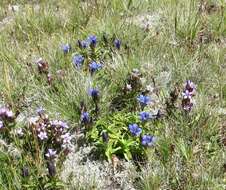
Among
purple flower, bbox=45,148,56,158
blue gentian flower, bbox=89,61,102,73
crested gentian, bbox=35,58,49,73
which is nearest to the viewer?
purple flower, bbox=45,148,56,158

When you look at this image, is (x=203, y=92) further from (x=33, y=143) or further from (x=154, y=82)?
(x=33, y=143)

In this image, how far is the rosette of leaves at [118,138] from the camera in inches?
114

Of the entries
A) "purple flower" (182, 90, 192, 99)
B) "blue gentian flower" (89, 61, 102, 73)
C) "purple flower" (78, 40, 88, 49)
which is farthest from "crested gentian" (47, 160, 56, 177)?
"purple flower" (78, 40, 88, 49)

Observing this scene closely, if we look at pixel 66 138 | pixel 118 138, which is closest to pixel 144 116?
pixel 118 138

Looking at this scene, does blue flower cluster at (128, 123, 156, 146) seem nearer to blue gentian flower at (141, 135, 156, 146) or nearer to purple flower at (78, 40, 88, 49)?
blue gentian flower at (141, 135, 156, 146)

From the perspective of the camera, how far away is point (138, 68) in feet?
12.4

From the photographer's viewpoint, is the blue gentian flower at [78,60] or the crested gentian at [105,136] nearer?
the crested gentian at [105,136]

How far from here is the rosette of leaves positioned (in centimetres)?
288

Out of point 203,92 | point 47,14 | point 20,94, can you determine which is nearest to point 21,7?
point 47,14

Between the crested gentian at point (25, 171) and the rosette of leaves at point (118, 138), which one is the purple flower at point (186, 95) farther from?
the crested gentian at point (25, 171)

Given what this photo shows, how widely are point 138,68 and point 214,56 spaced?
28.2 inches

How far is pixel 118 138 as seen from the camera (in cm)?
292

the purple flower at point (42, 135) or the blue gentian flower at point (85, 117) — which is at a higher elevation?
the blue gentian flower at point (85, 117)

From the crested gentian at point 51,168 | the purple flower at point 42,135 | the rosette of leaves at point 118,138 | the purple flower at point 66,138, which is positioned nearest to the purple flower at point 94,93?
the rosette of leaves at point 118,138
